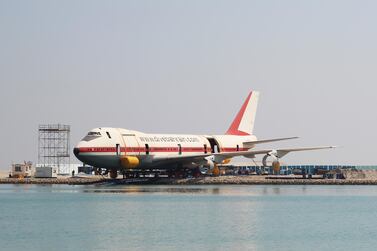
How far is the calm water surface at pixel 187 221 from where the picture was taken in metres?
60.0

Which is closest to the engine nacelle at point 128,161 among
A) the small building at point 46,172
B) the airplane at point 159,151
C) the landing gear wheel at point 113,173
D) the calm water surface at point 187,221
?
the airplane at point 159,151

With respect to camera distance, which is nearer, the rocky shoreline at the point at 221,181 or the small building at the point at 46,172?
the rocky shoreline at the point at 221,181

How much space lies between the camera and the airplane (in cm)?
12519

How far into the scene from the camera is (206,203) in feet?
300

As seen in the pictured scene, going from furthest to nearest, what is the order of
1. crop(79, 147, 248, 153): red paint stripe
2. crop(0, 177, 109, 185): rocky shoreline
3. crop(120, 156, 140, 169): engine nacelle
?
1. crop(0, 177, 109, 185): rocky shoreline
2. crop(120, 156, 140, 169): engine nacelle
3. crop(79, 147, 248, 153): red paint stripe

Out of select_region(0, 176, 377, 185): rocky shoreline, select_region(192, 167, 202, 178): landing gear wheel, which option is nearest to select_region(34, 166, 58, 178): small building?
select_region(0, 176, 377, 185): rocky shoreline

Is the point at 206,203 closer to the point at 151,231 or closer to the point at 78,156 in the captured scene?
the point at 151,231

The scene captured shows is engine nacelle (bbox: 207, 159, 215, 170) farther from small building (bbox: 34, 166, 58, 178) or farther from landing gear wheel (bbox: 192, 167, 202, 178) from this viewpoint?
small building (bbox: 34, 166, 58, 178)

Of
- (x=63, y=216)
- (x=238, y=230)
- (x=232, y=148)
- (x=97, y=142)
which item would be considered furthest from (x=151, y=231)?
(x=232, y=148)

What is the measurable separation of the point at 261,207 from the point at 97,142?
41542mm

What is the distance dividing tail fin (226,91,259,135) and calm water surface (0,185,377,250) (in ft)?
134

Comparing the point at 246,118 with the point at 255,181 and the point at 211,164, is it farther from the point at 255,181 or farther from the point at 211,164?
the point at 211,164

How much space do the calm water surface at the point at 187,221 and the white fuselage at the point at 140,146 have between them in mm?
15584

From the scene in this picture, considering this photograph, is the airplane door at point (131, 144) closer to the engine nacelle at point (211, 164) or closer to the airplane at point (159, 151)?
the airplane at point (159, 151)
